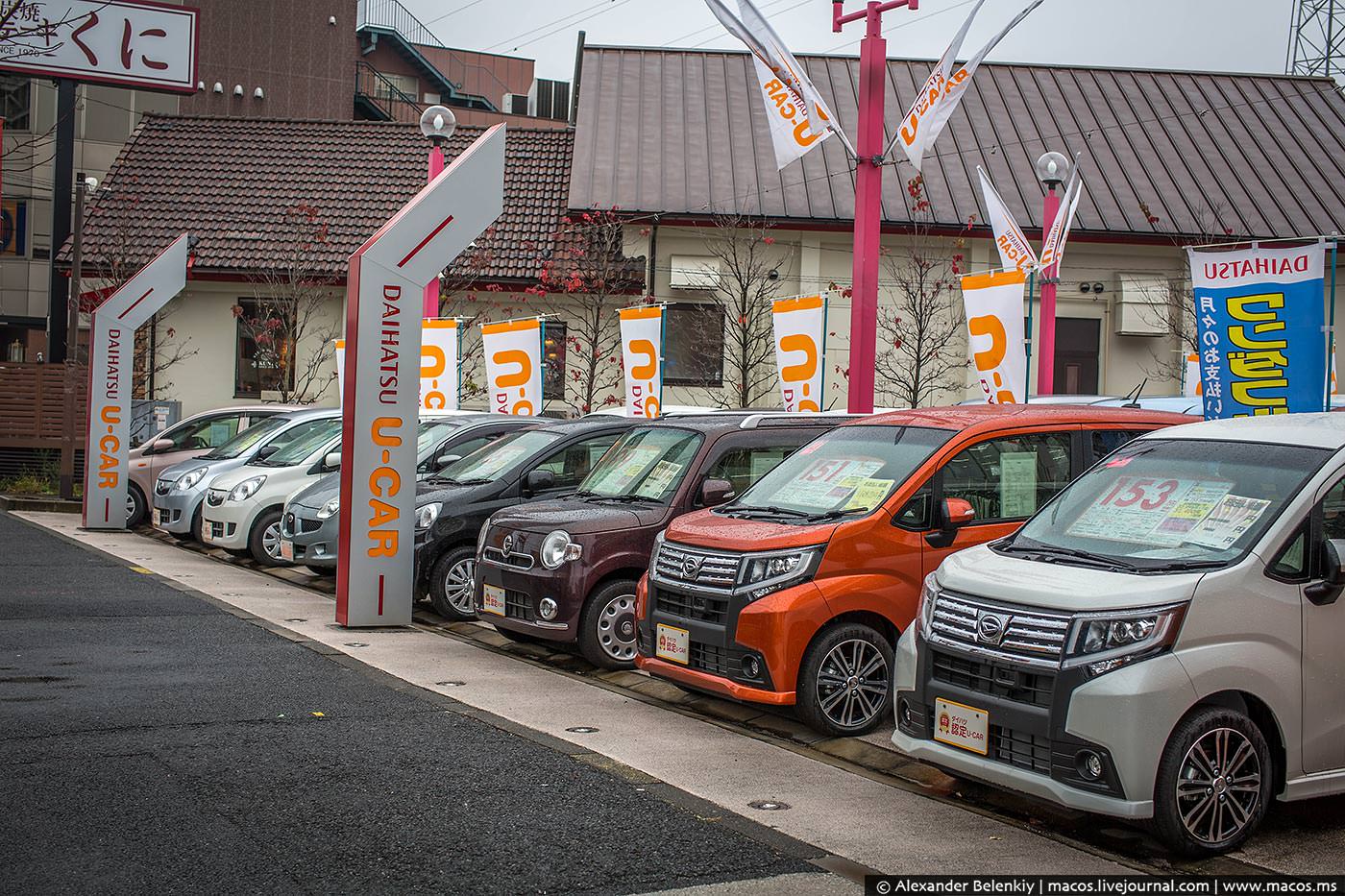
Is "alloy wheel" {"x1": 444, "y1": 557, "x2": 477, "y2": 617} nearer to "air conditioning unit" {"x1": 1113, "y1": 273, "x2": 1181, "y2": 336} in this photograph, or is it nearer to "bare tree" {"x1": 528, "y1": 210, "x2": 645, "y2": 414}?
"bare tree" {"x1": 528, "y1": 210, "x2": 645, "y2": 414}

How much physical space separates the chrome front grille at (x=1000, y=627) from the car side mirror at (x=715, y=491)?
322 cm

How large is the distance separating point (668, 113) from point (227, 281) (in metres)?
9.89

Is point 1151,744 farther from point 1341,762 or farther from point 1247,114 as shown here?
point 1247,114

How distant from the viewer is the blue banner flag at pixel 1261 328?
30.7 feet

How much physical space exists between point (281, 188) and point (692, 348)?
9.57 meters

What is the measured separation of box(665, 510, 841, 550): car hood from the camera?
793cm

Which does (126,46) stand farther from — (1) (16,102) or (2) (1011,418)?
(2) (1011,418)

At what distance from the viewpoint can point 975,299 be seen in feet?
47.0

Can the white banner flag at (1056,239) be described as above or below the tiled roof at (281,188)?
below

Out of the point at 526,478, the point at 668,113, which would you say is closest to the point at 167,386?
the point at 668,113

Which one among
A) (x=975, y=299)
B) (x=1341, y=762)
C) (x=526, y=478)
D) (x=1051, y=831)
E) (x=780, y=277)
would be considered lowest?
(x=1051, y=831)

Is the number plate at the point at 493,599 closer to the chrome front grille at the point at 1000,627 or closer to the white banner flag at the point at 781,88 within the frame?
the chrome front grille at the point at 1000,627

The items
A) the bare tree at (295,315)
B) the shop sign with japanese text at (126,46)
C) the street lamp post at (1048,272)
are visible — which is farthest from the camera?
the bare tree at (295,315)

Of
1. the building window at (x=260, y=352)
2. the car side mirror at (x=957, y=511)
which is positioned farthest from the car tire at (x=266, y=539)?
the building window at (x=260, y=352)
